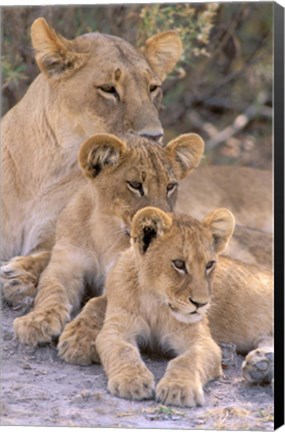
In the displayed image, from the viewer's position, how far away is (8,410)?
358cm

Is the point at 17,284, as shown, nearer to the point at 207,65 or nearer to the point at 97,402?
the point at 97,402

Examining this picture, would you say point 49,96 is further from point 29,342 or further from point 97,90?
point 29,342

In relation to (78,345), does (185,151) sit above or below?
above

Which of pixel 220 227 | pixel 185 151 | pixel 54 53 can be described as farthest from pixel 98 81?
pixel 220 227

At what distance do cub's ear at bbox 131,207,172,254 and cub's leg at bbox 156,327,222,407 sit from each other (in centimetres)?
30

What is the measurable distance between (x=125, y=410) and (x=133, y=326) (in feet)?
0.93

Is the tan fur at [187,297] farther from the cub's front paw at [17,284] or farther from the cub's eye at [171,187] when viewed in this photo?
the cub's front paw at [17,284]

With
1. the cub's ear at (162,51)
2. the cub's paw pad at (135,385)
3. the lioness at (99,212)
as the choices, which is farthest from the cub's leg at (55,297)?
the cub's ear at (162,51)

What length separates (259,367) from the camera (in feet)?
11.3

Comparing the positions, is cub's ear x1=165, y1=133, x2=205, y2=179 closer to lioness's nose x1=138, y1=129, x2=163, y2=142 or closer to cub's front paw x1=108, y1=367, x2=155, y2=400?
lioness's nose x1=138, y1=129, x2=163, y2=142

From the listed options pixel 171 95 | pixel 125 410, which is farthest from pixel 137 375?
pixel 171 95

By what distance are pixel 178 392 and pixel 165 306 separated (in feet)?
1.02

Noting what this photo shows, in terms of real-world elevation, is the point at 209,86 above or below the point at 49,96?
below

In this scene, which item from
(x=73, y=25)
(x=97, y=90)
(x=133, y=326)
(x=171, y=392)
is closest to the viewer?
(x=171, y=392)
